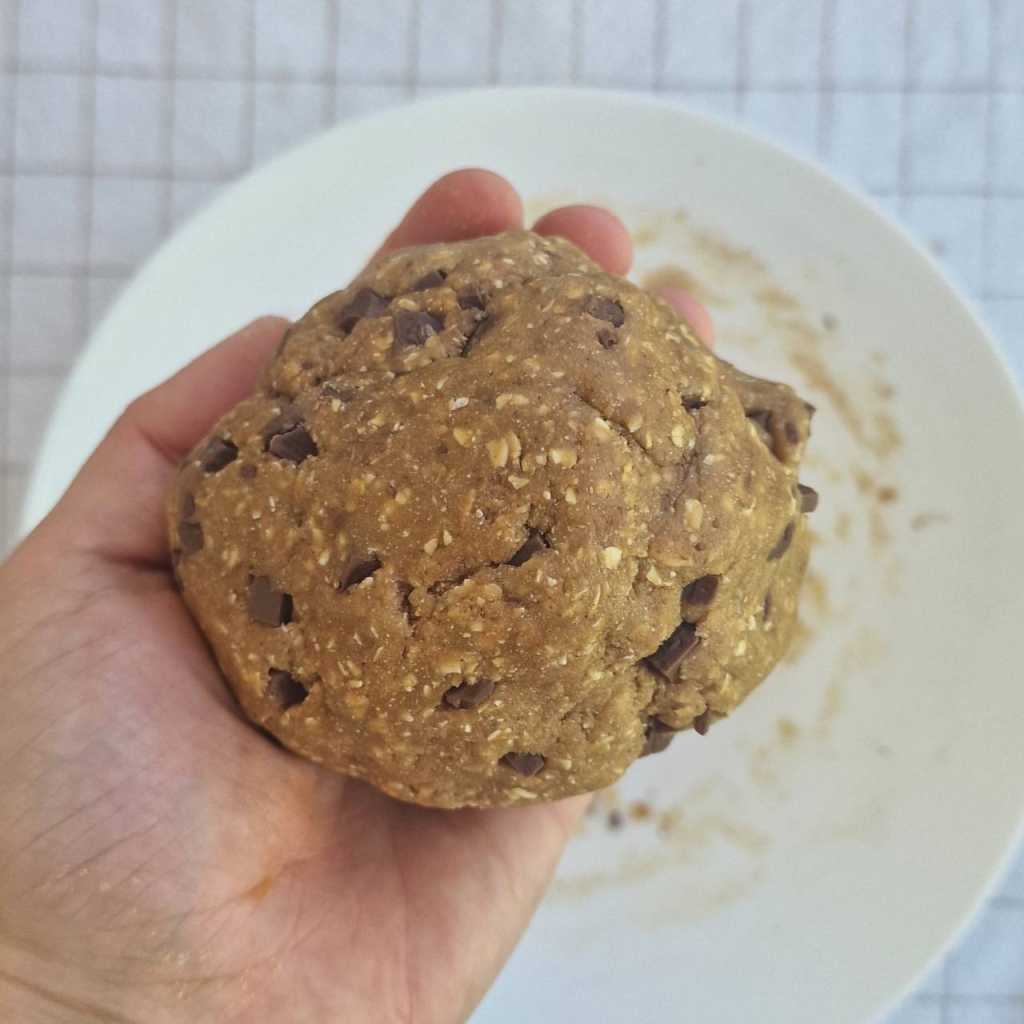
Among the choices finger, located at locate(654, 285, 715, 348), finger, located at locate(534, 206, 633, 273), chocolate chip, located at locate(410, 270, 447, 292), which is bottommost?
finger, located at locate(654, 285, 715, 348)

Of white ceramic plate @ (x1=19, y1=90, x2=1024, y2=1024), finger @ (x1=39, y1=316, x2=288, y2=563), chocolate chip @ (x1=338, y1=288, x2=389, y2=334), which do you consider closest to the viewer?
chocolate chip @ (x1=338, y1=288, x2=389, y2=334)

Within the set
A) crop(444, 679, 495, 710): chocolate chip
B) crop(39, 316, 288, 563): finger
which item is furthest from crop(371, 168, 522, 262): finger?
crop(444, 679, 495, 710): chocolate chip

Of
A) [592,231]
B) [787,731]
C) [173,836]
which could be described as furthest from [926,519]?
[173,836]

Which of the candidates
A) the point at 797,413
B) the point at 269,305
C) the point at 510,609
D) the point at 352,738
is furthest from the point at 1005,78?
the point at 352,738

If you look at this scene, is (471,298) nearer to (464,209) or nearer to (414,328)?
(414,328)

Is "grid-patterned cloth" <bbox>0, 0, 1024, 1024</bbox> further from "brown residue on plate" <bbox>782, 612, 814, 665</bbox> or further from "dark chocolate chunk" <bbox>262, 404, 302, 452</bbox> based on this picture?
"dark chocolate chunk" <bbox>262, 404, 302, 452</bbox>

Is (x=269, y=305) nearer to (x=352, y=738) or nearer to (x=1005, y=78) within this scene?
(x=352, y=738)
